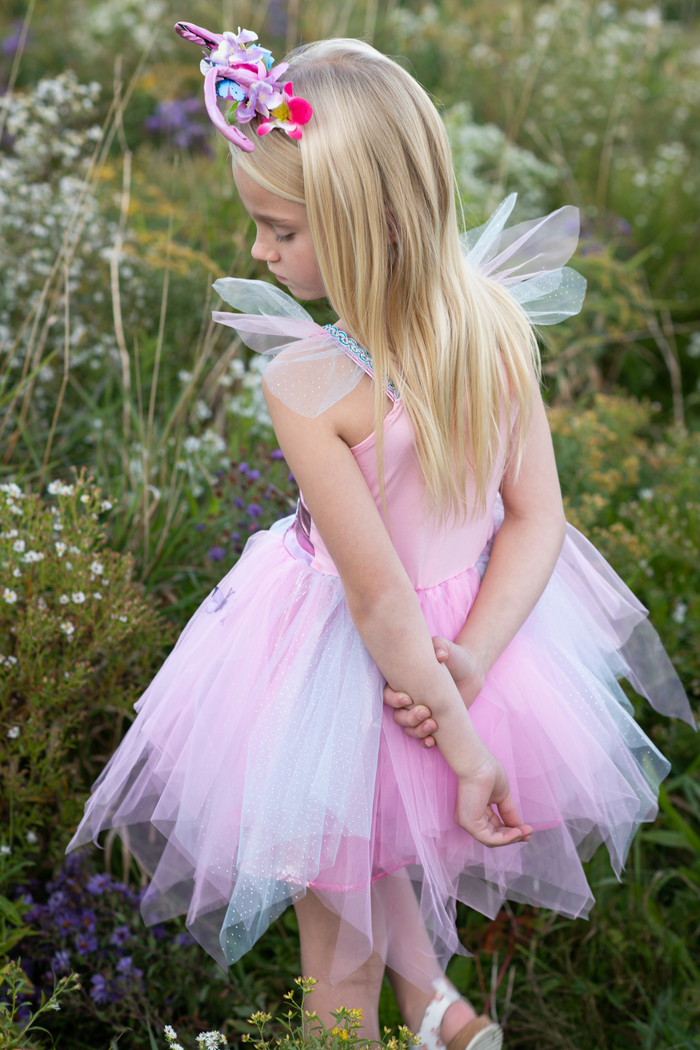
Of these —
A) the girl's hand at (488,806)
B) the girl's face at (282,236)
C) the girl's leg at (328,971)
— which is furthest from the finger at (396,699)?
the girl's face at (282,236)

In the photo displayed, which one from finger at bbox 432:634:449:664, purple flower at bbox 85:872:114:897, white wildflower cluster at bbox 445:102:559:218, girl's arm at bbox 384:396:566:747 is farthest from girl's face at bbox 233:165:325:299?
white wildflower cluster at bbox 445:102:559:218

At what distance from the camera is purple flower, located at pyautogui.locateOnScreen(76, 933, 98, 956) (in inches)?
67.1

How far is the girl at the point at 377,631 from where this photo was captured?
1278 millimetres

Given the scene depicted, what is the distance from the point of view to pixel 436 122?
1338 mm

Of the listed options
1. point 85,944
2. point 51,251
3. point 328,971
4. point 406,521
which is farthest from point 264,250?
point 51,251

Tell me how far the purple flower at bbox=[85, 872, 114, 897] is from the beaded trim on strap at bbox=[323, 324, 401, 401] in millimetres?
1233

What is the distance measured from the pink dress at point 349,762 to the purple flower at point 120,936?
131mm

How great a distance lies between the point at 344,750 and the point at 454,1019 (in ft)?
2.24

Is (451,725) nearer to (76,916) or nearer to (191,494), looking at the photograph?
(76,916)

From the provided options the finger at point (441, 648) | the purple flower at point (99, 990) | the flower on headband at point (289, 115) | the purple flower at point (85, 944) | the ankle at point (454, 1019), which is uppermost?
the flower on headband at point (289, 115)

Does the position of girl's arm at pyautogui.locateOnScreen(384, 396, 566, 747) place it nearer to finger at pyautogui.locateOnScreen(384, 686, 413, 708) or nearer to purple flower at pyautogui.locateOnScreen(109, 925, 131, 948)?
finger at pyautogui.locateOnScreen(384, 686, 413, 708)

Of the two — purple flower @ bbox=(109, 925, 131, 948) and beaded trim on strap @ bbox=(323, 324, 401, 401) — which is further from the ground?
beaded trim on strap @ bbox=(323, 324, 401, 401)

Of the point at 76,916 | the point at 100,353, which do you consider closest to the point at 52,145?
the point at 100,353

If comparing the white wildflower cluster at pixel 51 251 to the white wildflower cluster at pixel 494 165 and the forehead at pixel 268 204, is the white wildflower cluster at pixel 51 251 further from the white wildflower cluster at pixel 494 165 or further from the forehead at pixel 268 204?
the white wildflower cluster at pixel 494 165
